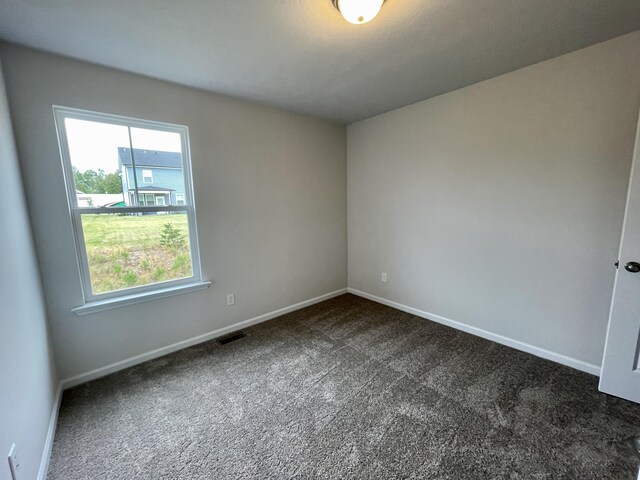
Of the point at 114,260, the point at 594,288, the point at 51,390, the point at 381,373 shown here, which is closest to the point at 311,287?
the point at 381,373

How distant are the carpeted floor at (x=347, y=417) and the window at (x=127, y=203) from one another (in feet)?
2.48

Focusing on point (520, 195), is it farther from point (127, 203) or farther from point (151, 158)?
point (127, 203)

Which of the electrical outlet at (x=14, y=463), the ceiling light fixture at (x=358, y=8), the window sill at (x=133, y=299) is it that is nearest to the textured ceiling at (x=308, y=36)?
the ceiling light fixture at (x=358, y=8)

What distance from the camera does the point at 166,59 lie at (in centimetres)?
185

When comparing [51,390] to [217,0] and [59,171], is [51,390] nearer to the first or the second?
[59,171]

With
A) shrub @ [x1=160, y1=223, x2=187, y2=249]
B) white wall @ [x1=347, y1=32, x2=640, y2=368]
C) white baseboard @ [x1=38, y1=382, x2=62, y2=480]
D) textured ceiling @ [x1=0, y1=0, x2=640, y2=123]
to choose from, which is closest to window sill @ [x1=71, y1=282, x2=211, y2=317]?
shrub @ [x1=160, y1=223, x2=187, y2=249]

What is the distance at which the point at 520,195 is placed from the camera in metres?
2.21

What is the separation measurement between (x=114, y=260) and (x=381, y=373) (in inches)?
91.3

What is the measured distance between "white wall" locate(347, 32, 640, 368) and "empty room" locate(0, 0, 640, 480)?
0.7 inches

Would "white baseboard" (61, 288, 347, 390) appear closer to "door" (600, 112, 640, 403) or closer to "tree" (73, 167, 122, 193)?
"tree" (73, 167, 122, 193)

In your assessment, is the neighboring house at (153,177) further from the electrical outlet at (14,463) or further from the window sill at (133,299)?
the electrical outlet at (14,463)

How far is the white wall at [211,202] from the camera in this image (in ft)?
5.81

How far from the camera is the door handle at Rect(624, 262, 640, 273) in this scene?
160 cm

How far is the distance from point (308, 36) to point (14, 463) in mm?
2489
